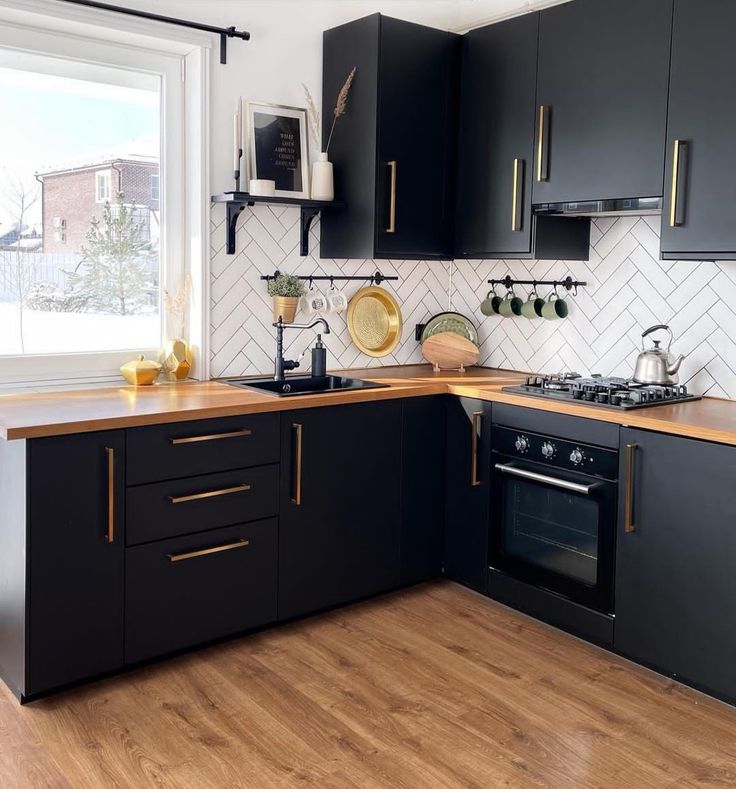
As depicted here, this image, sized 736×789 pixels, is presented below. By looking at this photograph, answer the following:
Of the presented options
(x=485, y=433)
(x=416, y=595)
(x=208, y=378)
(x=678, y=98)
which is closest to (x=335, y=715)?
(x=416, y=595)

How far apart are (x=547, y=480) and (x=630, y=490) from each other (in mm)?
329

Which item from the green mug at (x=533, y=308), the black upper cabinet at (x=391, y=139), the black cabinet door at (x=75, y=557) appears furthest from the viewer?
the green mug at (x=533, y=308)

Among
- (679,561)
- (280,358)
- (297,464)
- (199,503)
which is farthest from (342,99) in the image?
(679,561)

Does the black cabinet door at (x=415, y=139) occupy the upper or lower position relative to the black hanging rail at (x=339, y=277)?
upper

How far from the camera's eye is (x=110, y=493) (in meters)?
2.60

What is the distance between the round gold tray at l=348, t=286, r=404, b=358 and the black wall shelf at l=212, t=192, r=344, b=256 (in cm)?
34

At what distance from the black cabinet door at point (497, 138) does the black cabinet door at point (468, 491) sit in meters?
0.67

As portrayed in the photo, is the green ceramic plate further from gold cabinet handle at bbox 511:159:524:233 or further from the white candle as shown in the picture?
the white candle

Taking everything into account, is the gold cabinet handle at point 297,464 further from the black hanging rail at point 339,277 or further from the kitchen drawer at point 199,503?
the black hanging rail at point 339,277

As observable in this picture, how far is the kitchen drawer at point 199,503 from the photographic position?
8.87 ft

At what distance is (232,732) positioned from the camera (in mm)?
2449

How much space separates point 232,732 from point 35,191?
190 cm

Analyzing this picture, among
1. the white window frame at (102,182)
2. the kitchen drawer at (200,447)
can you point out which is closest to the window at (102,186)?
the white window frame at (102,182)

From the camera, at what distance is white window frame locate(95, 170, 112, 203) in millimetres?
3236
